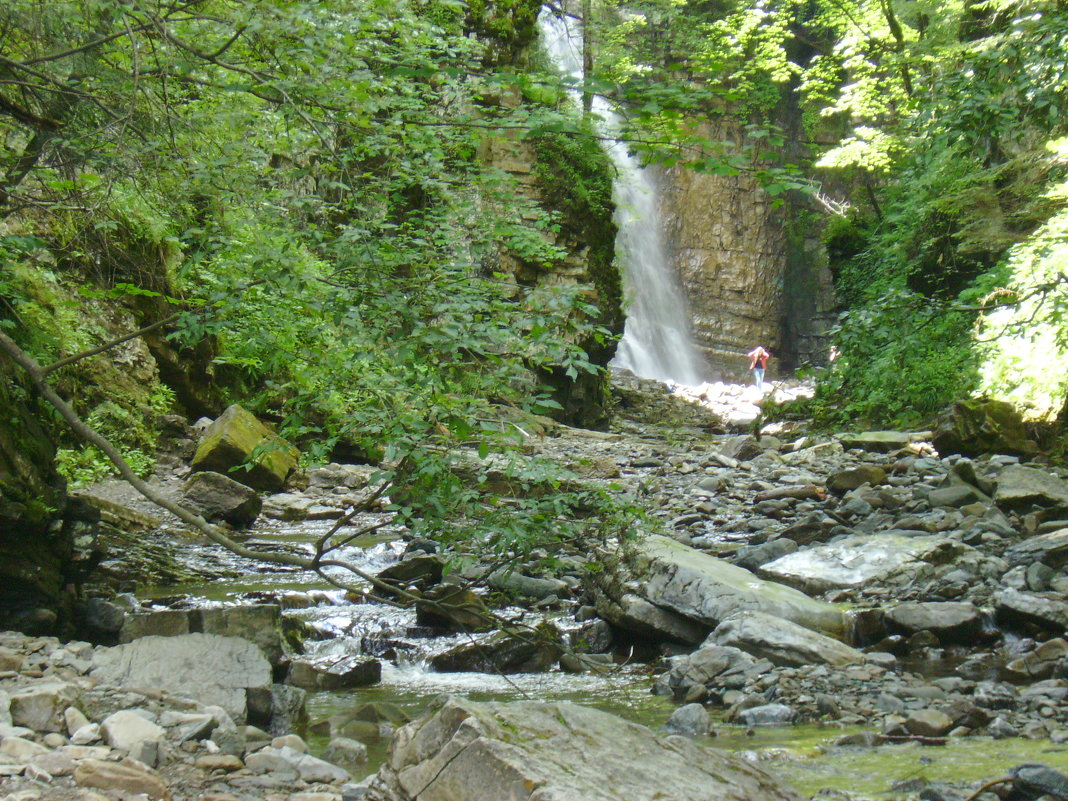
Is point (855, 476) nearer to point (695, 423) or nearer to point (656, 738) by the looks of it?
point (656, 738)

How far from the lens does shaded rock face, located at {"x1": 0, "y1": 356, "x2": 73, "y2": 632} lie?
4.47 m

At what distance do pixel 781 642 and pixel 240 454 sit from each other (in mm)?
6728

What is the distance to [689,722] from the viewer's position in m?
4.11

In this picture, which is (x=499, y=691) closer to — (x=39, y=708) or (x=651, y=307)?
(x=39, y=708)

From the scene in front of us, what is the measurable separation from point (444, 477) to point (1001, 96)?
417cm

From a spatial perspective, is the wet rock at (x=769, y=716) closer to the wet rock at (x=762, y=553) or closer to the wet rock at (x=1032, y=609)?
the wet rock at (x=1032, y=609)

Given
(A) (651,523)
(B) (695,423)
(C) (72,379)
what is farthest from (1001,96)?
(B) (695,423)

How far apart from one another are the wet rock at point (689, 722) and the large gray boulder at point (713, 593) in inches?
49.8

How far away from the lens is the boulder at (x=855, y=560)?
6484 mm

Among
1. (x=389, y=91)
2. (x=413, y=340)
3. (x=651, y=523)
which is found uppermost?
(x=389, y=91)

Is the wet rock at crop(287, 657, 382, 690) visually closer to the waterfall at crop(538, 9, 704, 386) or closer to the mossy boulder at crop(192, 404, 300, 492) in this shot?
the mossy boulder at crop(192, 404, 300, 492)

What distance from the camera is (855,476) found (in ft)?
33.3

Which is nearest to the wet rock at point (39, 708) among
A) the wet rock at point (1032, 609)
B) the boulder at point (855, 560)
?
the wet rock at point (1032, 609)

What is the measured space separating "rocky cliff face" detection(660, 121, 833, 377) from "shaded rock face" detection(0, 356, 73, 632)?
2967 centimetres
